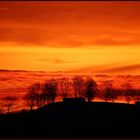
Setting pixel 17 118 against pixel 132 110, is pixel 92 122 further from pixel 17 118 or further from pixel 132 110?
pixel 17 118

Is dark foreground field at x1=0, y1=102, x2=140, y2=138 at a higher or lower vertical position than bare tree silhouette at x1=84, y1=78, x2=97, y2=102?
lower

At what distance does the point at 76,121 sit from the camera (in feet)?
454

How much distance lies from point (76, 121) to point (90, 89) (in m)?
45.4

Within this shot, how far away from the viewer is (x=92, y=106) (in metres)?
152

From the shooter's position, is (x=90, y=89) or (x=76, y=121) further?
(x=90, y=89)

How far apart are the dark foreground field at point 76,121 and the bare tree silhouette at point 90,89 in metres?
23.6

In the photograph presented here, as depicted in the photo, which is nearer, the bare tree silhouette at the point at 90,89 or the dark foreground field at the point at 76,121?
the dark foreground field at the point at 76,121

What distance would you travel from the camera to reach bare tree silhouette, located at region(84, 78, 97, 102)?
181250 millimetres

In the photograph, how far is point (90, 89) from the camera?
182750 mm

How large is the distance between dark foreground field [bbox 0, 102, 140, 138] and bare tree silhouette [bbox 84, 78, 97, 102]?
2359cm

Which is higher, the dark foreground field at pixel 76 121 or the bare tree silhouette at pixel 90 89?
the bare tree silhouette at pixel 90 89

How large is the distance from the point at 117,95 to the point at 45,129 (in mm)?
68113

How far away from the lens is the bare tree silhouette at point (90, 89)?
181250 millimetres

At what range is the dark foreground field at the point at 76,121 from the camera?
127000 mm
